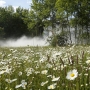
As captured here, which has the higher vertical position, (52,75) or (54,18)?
(54,18)

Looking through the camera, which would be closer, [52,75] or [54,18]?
[52,75]

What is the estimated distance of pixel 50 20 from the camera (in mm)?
51000

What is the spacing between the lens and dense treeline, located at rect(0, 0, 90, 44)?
4228 cm

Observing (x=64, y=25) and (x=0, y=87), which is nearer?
(x=0, y=87)

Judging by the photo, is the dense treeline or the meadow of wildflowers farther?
the dense treeline

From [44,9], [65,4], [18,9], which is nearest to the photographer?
[65,4]

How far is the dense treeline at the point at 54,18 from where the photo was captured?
42281mm

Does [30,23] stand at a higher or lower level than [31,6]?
lower

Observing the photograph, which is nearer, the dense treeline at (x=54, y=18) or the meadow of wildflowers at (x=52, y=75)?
the meadow of wildflowers at (x=52, y=75)

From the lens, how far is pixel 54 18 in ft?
169

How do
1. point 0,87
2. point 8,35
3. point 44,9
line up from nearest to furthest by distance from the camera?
point 0,87 < point 44,9 < point 8,35

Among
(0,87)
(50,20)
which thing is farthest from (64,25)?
(0,87)

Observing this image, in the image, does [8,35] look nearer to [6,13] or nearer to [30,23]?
[6,13]

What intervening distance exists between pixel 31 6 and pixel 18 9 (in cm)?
2679
